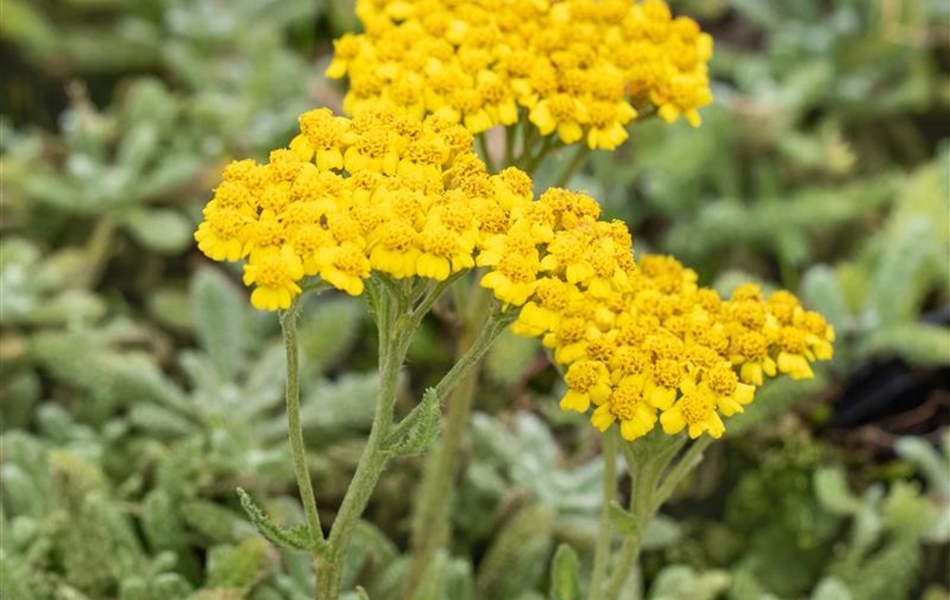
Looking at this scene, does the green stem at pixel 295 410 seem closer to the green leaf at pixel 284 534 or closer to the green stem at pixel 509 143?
the green leaf at pixel 284 534

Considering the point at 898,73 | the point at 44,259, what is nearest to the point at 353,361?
the point at 44,259

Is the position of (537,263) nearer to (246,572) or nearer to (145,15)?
(246,572)

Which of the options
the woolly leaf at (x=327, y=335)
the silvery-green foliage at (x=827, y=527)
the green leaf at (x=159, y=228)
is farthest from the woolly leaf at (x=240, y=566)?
the green leaf at (x=159, y=228)

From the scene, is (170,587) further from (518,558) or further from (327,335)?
(327,335)

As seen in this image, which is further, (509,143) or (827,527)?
(827,527)

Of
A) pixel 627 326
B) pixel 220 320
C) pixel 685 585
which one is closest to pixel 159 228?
pixel 220 320

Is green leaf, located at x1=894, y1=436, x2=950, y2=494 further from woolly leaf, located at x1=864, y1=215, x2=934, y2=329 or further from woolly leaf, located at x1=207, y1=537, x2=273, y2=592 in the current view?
woolly leaf, located at x1=207, y1=537, x2=273, y2=592
